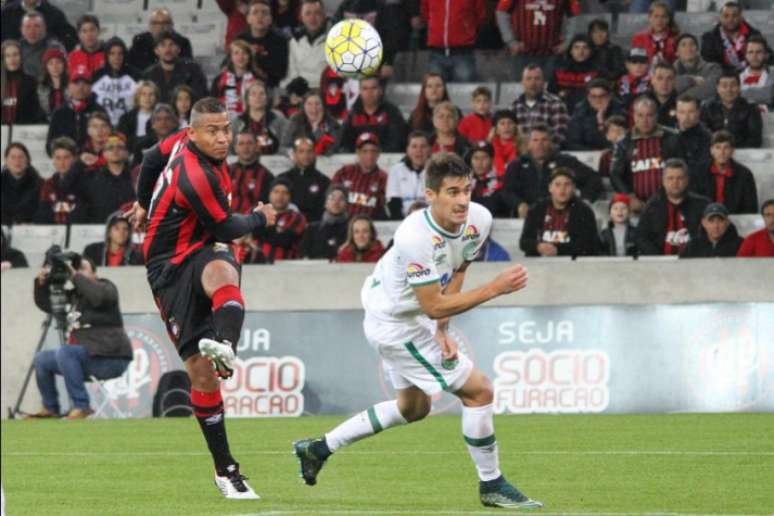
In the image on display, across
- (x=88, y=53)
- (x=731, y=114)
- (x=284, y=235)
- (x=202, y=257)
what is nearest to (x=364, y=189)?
(x=284, y=235)

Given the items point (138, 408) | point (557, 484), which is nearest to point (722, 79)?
point (138, 408)

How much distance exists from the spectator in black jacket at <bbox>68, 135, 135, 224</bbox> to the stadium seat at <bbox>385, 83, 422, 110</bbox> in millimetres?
3502

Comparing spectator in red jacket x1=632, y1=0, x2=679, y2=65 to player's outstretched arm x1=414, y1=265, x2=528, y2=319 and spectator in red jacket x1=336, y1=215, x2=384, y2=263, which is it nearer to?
spectator in red jacket x1=336, y1=215, x2=384, y2=263

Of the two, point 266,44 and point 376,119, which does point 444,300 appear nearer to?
point 376,119

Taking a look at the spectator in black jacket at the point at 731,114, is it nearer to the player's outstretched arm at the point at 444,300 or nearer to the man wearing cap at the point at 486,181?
the man wearing cap at the point at 486,181

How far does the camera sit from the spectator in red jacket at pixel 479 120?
18.6 meters

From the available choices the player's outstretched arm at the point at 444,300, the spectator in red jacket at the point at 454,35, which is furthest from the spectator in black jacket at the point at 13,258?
the player's outstretched arm at the point at 444,300

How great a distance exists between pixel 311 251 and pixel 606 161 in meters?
3.34

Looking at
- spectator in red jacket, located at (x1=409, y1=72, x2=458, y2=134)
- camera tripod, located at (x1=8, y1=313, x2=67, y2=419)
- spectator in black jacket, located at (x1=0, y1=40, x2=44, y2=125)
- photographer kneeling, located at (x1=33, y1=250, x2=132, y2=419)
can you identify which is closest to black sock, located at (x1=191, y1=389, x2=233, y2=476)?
photographer kneeling, located at (x1=33, y1=250, x2=132, y2=419)

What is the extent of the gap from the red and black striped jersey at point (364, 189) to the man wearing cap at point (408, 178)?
0.11 metres

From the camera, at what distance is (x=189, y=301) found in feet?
29.2

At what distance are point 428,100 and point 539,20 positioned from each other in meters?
1.86

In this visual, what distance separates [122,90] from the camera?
2117 centimetres

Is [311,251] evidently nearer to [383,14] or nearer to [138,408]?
[138,408]
